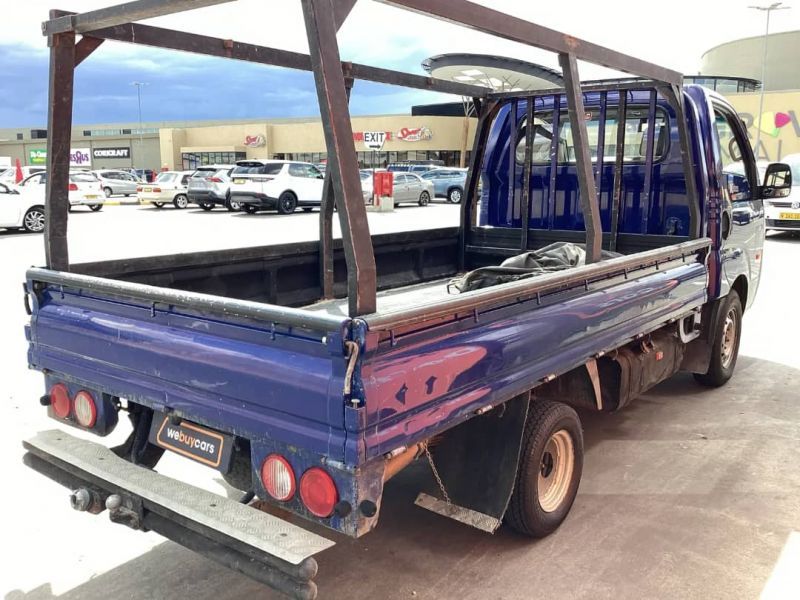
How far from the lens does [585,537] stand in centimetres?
366

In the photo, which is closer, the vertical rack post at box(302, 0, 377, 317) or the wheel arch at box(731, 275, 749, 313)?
the vertical rack post at box(302, 0, 377, 317)

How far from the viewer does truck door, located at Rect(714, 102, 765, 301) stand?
539 cm

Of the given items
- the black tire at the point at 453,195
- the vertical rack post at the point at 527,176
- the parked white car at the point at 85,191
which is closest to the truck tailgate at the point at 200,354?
the vertical rack post at the point at 527,176

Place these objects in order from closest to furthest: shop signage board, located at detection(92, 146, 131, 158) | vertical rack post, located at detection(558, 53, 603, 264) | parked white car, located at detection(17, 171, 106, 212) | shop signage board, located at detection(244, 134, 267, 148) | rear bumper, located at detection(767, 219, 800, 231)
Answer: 1. vertical rack post, located at detection(558, 53, 603, 264)
2. rear bumper, located at detection(767, 219, 800, 231)
3. parked white car, located at detection(17, 171, 106, 212)
4. shop signage board, located at detection(244, 134, 267, 148)
5. shop signage board, located at detection(92, 146, 131, 158)

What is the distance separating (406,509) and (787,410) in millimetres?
3433

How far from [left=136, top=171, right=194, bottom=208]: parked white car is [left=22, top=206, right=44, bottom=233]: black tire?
9.58 metres

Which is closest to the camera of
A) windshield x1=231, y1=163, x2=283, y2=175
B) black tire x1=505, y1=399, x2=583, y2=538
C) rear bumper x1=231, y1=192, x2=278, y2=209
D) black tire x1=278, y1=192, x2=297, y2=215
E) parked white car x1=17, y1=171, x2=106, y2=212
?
black tire x1=505, y1=399, x2=583, y2=538

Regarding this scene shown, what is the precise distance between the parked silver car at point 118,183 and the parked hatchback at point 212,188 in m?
9.54

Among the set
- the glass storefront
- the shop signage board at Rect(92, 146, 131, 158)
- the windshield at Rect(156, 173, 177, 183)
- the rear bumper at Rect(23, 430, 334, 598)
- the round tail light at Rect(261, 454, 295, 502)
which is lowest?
the rear bumper at Rect(23, 430, 334, 598)

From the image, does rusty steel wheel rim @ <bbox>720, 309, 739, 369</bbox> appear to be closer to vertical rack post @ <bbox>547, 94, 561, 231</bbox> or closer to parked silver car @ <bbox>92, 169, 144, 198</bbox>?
vertical rack post @ <bbox>547, 94, 561, 231</bbox>

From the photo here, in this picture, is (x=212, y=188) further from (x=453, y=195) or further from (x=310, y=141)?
(x=310, y=141)

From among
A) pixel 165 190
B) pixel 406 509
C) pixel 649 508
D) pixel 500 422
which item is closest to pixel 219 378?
pixel 500 422

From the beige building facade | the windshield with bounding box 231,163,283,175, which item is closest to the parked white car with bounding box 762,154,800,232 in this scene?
the windshield with bounding box 231,163,283,175

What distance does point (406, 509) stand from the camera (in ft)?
13.0
